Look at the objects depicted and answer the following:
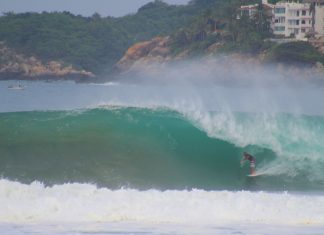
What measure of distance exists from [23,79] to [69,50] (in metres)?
13.8

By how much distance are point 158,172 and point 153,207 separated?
499 cm

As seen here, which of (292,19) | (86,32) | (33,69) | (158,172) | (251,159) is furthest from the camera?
(86,32)

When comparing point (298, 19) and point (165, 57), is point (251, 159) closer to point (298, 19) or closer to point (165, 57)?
point (298, 19)

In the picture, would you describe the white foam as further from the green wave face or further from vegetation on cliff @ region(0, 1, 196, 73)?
vegetation on cliff @ region(0, 1, 196, 73)

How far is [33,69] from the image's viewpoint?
143 meters

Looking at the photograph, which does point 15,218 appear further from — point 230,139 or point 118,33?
point 118,33

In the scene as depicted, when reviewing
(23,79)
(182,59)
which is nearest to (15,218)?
(182,59)

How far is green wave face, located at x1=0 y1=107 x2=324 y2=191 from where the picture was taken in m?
19.9

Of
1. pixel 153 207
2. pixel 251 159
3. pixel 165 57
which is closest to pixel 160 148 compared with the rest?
pixel 251 159

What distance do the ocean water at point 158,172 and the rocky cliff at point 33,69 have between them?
11394 centimetres

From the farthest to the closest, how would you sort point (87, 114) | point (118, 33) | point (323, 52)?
1. point (118, 33)
2. point (323, 52)
3. point (87, 114)

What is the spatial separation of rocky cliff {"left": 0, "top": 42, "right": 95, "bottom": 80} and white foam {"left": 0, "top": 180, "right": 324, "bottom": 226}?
397 ft

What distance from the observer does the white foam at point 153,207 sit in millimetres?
15188

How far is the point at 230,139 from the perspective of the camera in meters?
22.5
